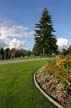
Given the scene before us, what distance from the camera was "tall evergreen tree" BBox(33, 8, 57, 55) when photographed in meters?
67.0

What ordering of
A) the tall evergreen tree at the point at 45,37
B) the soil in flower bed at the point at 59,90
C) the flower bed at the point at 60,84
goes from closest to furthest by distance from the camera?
the soil in flower bed at the point at 59,90 < the flower bed at the point at 60,84 < the tall evergreen tree at the point at 45,37

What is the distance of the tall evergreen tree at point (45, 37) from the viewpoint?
67000 millimetres

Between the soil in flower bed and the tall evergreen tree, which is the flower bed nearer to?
the soil in flower bed

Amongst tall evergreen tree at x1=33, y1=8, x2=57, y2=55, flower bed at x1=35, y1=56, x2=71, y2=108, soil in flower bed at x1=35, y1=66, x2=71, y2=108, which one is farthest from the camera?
tall evergreen tree at x1=33, y1=8, x2=57, y2=55

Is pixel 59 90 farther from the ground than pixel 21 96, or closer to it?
farther from the ground

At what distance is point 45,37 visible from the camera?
6800 cm

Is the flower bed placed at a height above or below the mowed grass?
above

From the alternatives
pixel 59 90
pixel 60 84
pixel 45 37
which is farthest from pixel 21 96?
pixel 45 37

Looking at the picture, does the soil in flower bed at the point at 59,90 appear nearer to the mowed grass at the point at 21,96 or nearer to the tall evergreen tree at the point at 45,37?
the mowed grass at the point at 21,96

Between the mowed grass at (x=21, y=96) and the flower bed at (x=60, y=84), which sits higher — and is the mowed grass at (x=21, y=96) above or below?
below

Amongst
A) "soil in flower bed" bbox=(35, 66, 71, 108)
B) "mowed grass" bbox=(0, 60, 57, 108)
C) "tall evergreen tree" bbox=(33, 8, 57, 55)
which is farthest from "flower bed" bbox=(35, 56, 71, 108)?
"tall evergreen tree" bbox=(33, 8, 57, 55)

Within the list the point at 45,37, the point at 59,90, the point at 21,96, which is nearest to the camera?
the point at 59,90

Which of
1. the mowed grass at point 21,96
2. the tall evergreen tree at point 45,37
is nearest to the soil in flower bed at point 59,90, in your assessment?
the mowed grass at point 21,96

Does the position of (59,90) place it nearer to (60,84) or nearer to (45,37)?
(60,84)
